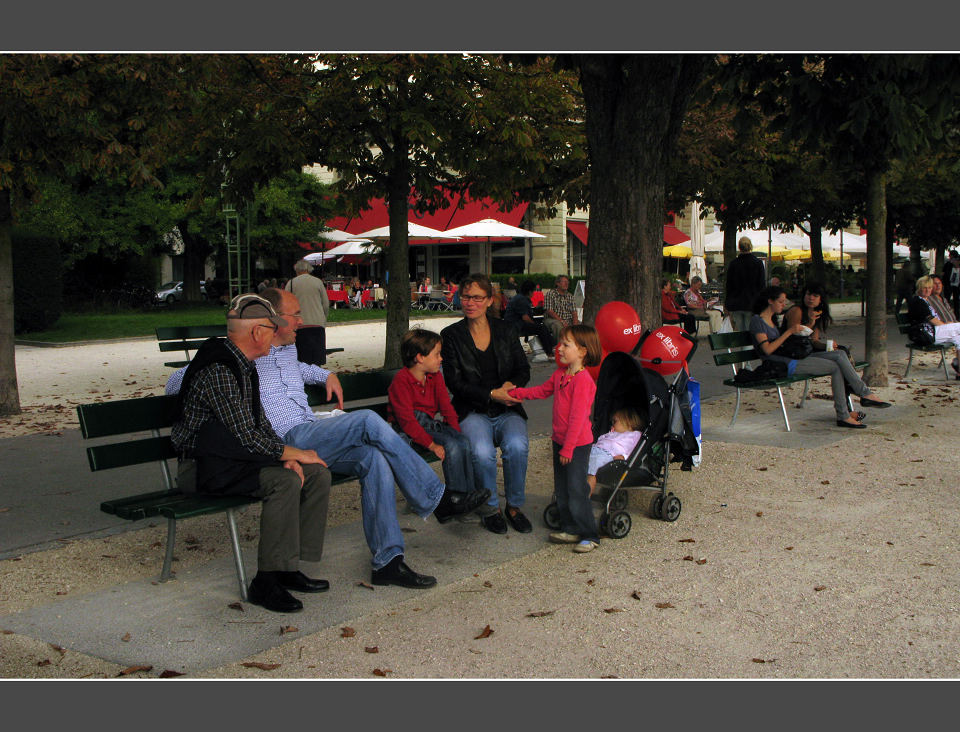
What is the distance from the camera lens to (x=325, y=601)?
4969 mm

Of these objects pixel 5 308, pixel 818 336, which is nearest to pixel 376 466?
pixel 818 336

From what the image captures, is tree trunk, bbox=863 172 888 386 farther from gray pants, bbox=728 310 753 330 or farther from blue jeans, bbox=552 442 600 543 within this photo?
blue jeans, bbox=552 442 600 543

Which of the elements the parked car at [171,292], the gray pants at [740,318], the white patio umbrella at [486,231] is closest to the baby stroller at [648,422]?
the gray pants at [740,318]

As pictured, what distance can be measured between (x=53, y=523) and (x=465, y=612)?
10.4 ft

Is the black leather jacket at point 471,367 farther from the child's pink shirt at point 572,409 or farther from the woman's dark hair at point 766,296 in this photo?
the woman's dark hair at point 766,296

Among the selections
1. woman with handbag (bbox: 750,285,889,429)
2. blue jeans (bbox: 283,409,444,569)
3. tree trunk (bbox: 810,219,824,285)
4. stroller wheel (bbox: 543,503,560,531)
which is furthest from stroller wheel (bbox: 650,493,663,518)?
tree trunk (bbox: 810,219,824,285)

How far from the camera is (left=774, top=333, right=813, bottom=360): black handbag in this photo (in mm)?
10070

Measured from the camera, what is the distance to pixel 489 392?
6.39 m

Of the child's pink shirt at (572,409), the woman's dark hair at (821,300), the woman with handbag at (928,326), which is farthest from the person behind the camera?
the woman with handbag at (928,326)

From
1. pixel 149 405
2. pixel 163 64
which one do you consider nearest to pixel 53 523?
pixel 149 405

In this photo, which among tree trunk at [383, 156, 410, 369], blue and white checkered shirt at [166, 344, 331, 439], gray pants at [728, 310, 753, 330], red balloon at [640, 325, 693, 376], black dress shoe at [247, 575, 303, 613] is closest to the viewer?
black dress shoe at [247, 575, 303, 613]

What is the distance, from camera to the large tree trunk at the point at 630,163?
312 inches

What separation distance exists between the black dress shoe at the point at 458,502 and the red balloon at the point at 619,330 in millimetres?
1459

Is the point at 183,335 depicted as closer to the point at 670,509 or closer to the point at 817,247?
the point at 670,509
